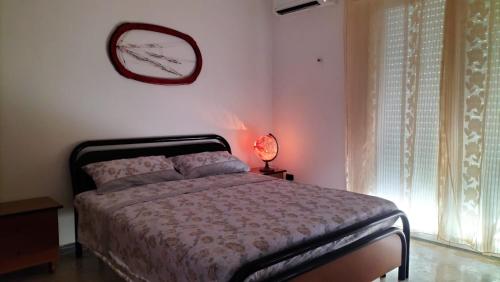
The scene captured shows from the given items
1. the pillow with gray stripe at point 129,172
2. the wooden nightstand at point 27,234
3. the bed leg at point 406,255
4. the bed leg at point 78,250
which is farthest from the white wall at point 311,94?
the wooden nightstand at point 27,234

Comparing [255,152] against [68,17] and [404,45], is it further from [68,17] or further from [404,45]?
[68,17]

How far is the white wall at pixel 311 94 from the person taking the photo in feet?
12.6

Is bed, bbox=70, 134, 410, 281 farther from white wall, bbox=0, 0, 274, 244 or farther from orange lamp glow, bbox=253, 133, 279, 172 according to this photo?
orange lamp glow, bbox=253, 133, 279, 172

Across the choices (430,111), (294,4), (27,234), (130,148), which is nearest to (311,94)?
(294,4)

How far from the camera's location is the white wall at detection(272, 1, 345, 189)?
3828 millimetres

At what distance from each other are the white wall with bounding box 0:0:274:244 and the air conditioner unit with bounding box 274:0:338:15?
0.55 meters

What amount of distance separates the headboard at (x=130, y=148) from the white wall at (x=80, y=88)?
85 mm

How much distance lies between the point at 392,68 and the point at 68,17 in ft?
9.70

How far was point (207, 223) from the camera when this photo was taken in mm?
1965

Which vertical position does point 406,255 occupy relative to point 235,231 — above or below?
below

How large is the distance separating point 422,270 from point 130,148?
2.71 metres

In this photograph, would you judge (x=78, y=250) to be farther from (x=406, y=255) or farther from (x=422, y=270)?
(x=422, y=270)

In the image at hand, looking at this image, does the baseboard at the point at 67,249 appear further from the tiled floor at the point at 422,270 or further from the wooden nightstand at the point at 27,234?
the wooden nightstand at the point at 27,234

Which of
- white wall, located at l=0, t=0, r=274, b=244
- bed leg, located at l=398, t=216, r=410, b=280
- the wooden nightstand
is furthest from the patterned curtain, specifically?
the wooden nightstand
